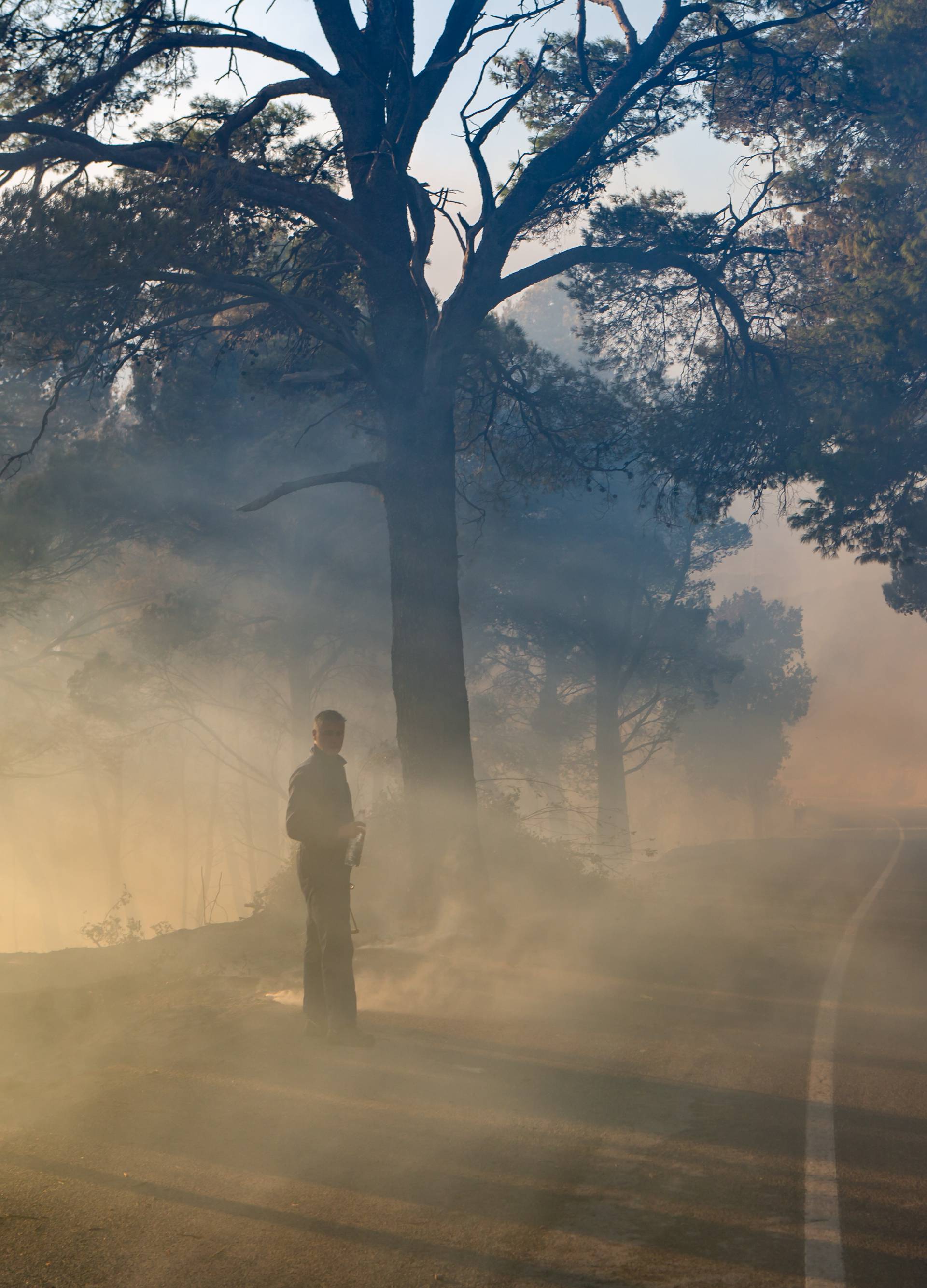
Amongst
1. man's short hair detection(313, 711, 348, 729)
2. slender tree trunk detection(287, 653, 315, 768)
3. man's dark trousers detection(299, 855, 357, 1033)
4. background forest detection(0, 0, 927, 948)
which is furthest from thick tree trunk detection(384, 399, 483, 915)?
slender tree trunk detection(287, 653, 315, 768)

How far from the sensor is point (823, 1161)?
4.83 m

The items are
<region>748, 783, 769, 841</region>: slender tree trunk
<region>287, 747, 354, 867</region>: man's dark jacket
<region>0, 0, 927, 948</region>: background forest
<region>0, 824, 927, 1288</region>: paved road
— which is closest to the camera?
<region>0, 824, 927, 1288</region>: paved road

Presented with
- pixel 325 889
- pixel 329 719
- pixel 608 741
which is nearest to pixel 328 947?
pixel 325 889

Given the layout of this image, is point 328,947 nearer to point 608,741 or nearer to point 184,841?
point 608,741

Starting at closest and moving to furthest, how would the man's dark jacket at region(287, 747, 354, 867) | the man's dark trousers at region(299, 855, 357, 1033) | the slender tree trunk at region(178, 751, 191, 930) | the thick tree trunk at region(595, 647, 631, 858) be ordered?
the man's dark trousers at region(299, 855, 357, 1033)
the man's dark jacket at region(287, 747, 354, 867)
the thick tree trunk at region(595, 647, 631, 858)
the slender tree trunk at region(178, 751, 191, 930)

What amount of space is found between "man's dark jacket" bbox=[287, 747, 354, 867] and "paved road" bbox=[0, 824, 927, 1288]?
1219 millimetres

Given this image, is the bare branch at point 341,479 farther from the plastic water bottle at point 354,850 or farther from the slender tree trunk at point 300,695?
the slender tree trunk at point 300,695

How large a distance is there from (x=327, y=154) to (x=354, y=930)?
9.31m

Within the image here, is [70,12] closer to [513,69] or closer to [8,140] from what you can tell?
[8,140]

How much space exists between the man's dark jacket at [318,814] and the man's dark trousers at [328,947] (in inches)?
1.9

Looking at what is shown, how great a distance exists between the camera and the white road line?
→ 3.83 metres

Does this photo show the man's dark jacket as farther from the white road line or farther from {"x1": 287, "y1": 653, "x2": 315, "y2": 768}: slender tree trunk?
{"x1": 287, "y1": 653, "x2": 315, "y2": 768}: slender tree trunk

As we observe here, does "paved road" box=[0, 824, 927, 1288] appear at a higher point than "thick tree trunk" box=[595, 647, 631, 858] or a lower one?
lower

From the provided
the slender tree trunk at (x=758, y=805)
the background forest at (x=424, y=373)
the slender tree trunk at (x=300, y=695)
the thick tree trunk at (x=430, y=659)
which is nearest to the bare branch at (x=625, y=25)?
the background forest at (x=424, y=373)
